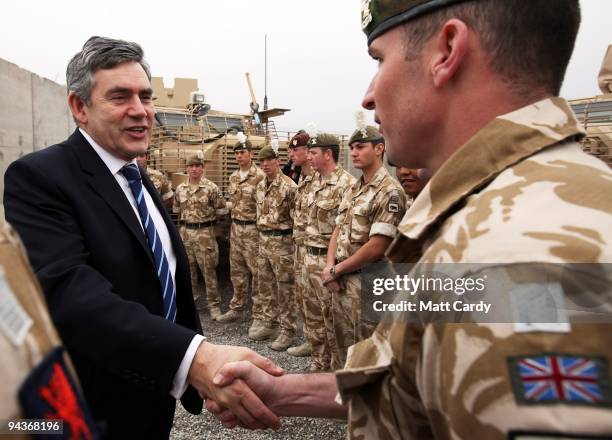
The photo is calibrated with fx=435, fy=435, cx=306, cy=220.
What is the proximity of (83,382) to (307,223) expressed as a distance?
3.81 m

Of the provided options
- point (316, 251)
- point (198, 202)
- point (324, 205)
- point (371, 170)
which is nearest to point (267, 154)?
point (198, 202)

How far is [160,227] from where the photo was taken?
196 centimetres

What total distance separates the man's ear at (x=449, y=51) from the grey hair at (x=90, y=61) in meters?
1.38

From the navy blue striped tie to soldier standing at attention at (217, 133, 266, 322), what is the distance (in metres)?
4.67

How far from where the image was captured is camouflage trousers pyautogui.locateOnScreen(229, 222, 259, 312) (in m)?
6.58

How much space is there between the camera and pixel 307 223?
522cm

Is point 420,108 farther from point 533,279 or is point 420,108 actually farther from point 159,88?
point 159,88

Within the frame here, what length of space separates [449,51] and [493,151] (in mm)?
273

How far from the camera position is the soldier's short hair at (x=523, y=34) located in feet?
2.97

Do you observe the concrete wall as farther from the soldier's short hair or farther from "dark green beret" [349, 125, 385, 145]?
the soldier's short hair

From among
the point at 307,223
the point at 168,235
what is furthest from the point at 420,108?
the point at 307,223

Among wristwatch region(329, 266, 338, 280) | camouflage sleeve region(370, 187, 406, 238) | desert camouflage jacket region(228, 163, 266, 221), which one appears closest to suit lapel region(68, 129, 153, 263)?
camouflage sleeve region(370, 187, 406, 238)

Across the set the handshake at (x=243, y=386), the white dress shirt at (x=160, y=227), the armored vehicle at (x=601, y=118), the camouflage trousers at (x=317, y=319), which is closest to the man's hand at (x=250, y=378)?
the handshake at (x=243, y=386)

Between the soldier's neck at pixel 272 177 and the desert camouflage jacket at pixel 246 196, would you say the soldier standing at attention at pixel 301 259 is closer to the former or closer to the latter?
the soldier's neck at pixel 272 177
